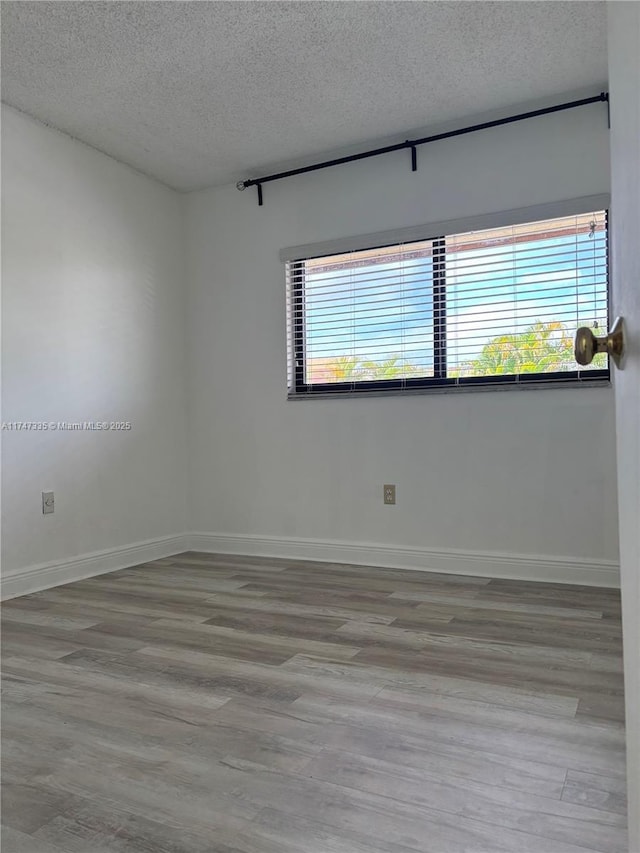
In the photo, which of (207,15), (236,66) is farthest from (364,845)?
(236,66)

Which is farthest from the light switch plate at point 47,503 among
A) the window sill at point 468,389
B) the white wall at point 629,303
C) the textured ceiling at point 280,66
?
the white wall at point 629,303

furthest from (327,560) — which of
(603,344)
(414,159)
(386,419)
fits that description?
(603,344)

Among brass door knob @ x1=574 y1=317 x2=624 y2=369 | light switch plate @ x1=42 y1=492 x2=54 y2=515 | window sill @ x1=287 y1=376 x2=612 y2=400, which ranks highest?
window sill @ x1=287 y1=376 x2=612 y2=400

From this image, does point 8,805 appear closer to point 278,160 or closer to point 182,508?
point 182,508

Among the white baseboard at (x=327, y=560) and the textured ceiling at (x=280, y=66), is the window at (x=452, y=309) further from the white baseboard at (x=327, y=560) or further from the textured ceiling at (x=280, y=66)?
the white baseboard at (x=327, y=560)

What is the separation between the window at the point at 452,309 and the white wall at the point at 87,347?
0.85m

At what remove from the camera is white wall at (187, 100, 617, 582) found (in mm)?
3047

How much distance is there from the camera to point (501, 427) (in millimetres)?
3195

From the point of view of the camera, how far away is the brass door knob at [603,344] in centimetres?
68

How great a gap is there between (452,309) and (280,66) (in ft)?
4.58

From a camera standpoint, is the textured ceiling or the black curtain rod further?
the black curtain rod

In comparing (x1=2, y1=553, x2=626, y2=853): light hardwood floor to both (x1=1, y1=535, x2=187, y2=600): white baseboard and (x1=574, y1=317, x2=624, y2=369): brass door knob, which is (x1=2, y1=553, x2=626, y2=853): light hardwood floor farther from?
(x1=574, y1=317, x2=624, y2=369): brass door knob

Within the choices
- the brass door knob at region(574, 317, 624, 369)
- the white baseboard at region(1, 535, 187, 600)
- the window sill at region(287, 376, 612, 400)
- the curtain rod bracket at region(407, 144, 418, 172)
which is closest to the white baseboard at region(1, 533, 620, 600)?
the white baseboard at region(1, 535, 187, 600)

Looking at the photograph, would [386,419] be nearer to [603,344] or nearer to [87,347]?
[87,347]
